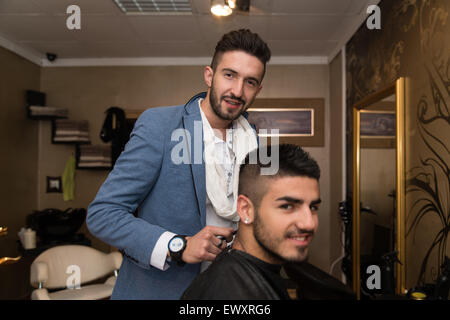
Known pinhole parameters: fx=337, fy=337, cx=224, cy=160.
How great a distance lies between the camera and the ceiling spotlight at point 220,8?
248 centimetres

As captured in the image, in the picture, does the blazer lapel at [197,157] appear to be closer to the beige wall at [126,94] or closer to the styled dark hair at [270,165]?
the styled dark hair at [270,165]

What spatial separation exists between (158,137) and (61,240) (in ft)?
9.71

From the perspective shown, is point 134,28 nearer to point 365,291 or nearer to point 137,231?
point 137,231

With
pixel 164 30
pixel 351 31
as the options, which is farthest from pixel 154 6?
pixel 351 31

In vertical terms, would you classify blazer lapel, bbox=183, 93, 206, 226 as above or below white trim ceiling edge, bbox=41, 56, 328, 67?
below

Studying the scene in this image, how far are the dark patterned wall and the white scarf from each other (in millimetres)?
1168

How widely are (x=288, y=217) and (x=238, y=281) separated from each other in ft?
0.71

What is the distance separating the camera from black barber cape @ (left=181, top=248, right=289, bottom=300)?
86 cm

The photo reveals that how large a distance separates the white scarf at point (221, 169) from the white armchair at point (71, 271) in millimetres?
2103

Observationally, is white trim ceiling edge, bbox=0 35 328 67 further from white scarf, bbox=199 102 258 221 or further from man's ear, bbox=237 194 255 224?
man's ear, bbox=237 194 255 224

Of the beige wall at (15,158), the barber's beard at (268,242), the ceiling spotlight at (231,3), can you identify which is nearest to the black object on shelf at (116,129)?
the beige wall at (15,158)

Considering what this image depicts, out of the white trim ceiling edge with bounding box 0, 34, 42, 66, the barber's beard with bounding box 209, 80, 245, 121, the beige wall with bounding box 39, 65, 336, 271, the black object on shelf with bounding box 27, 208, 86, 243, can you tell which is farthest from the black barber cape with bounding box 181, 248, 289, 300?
the white trim ceiling edge with bounding box 0, 34, 42, 66

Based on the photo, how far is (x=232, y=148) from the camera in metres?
1.05

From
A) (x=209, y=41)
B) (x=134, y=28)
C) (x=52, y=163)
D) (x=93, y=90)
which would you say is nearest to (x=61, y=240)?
(x=52, y=163)
